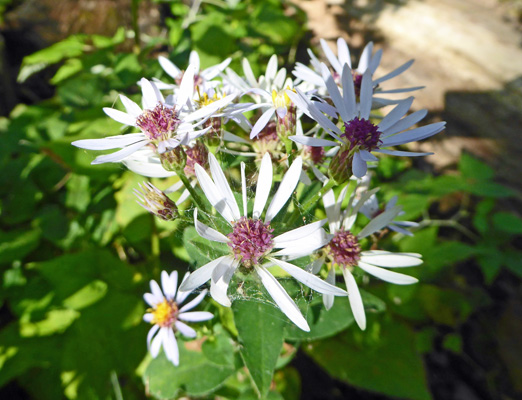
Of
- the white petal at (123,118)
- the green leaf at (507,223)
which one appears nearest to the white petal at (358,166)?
the white petal at (123,118)

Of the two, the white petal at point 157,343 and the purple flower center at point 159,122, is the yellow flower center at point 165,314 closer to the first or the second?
the white petal at point 157,343

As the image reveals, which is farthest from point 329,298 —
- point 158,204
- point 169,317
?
point 169,317

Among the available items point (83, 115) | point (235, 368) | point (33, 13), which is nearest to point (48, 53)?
point (83, 115)

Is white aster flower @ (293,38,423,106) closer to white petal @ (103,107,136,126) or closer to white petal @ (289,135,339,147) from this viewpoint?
white petal @ (289,135,339,147)

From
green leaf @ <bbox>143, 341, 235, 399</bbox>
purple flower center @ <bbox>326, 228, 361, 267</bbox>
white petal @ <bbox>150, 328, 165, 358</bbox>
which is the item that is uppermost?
purple flower center @ <bbox>326, 228, 361, 267</bbox>

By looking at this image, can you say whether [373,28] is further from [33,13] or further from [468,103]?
[33,13]

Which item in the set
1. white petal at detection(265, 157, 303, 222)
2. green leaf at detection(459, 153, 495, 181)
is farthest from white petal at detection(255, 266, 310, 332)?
green leaf at detection(459, 153, 495, 181)

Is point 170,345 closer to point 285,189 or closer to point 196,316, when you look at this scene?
Result: point 196,316
